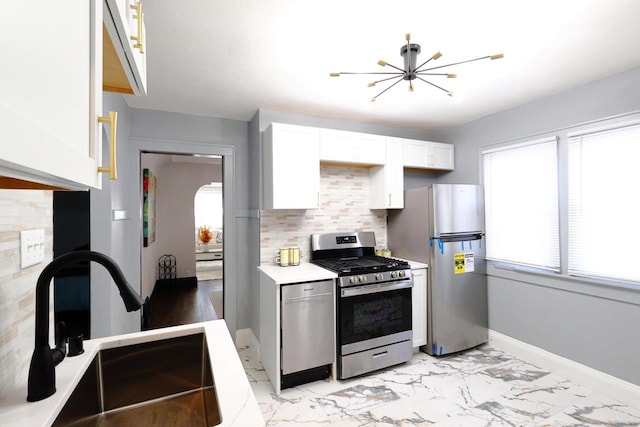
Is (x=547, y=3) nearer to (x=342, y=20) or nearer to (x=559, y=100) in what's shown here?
(x=342, y=20)

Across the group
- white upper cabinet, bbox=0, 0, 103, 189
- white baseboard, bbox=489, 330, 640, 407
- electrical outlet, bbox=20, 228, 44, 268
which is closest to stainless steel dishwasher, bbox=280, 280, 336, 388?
electrical outlet, bbox=20, 228, 44, 268

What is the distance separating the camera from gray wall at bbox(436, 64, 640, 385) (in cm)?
226

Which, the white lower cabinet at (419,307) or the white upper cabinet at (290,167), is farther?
the white lower cabinet at (419,307)

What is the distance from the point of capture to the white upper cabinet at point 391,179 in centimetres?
328

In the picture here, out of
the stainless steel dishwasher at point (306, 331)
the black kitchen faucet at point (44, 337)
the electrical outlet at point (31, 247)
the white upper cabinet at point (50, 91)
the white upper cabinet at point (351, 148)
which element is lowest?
the stainless steel dishwasher at point (306, 331)

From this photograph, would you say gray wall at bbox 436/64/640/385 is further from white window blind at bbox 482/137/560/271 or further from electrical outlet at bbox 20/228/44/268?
electrical outlet at bbox 20/228/44/268

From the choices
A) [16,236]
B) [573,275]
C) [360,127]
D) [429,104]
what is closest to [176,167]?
[360,127]

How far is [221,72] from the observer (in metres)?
2.25

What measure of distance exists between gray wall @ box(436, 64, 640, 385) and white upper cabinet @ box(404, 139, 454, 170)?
1.02 ft

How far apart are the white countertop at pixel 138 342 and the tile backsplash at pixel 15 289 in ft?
0.29

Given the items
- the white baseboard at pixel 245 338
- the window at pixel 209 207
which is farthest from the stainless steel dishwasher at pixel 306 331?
the window at pixel 209 207

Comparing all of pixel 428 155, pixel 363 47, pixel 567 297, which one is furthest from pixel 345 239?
pixel 567 297

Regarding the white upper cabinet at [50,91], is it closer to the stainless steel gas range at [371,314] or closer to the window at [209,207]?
the stainless steel gas range at [371,314]

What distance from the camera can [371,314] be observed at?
8.85ft
